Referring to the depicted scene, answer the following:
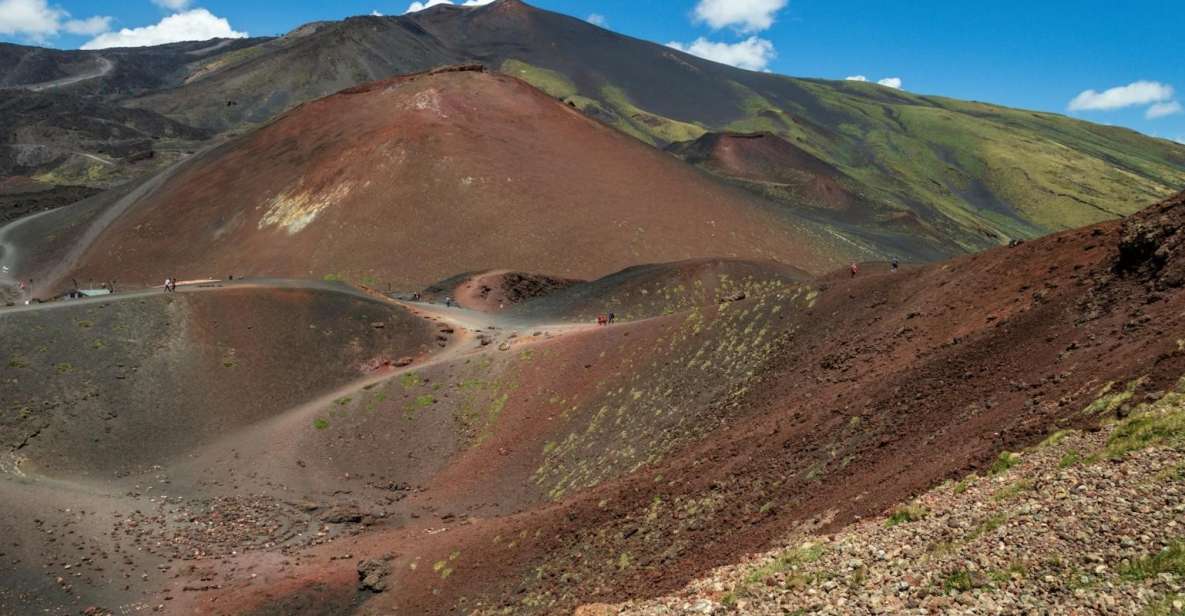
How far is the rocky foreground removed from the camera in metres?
9.27

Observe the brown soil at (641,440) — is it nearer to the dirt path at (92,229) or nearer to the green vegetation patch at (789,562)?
the green vegetation patch at (789,562)

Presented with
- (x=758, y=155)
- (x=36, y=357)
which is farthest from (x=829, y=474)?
(x=758, y=155)

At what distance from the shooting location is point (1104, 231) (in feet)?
69.1

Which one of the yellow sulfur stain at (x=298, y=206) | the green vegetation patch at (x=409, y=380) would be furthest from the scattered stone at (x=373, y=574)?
the yellow sulfur stain at (x=298, y=206)

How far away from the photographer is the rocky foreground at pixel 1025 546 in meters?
9.27

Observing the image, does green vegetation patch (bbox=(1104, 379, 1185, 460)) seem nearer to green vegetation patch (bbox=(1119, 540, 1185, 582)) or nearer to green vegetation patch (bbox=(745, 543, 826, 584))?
green vegetation patch (bbox=(1119, 540, 1185, 582))

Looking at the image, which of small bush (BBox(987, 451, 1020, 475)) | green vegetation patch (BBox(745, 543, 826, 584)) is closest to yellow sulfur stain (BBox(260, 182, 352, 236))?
green vegetation patch (BBox(745, 543, 826, 584))

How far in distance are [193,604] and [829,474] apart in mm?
18178

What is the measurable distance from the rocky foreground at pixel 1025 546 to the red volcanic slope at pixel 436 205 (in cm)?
5620

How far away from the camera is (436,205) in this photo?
76562 millimetres

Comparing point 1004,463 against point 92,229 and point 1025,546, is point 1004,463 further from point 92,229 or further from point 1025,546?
point 92,229

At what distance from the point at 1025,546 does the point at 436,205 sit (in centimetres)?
7030

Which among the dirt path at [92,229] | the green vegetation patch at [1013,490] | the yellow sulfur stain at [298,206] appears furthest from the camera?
the dirt path at [92,229]

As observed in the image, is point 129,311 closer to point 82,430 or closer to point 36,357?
point 36,357
